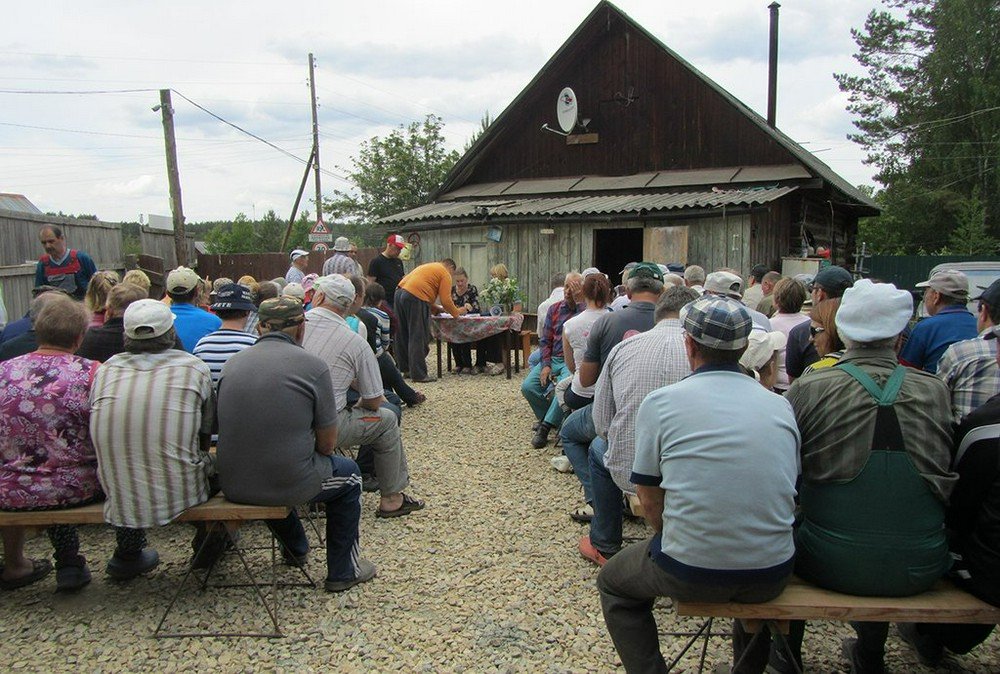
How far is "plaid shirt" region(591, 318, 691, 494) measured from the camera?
11.8ft

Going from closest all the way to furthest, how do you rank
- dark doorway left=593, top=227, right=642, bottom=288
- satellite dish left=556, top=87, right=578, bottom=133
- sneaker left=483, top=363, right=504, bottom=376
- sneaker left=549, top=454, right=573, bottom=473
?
1. sneaker left=549, top=454, right=573, bottom=473
2. sneaker left=483, top=363, right=504, bottom=376
3. satellite dish left=556, top=87, right=578, bottom=133
4. dark doorway left=593, top=227, right=642, bottom=288

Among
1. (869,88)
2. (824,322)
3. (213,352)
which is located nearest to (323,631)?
(213,352)

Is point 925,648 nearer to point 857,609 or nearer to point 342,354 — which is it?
point 857,609

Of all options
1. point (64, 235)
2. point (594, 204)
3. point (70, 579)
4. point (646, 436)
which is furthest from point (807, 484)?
point (64, 235)

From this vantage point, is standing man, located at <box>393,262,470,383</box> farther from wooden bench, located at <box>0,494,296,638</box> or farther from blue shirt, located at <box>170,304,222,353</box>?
wooden bench, located at <box>0,494,296,638</box>

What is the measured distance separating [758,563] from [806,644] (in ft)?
4.29

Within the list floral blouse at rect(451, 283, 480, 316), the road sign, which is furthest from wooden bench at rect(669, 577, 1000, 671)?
the road sign

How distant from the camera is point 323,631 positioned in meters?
3.53

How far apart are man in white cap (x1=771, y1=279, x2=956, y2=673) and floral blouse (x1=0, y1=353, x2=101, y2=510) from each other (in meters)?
3.36

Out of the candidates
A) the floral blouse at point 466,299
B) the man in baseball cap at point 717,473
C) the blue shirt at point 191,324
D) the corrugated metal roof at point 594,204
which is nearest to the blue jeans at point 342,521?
the blue shirt at point 191,324

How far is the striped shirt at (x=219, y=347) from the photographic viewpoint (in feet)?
14.4

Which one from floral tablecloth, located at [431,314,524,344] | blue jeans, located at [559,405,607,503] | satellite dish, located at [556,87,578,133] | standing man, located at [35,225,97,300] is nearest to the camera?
blue jeans, located at [559,405,607,503]

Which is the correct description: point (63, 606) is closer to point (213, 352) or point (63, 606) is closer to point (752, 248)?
point (213, 352)

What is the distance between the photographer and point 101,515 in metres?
3.55
